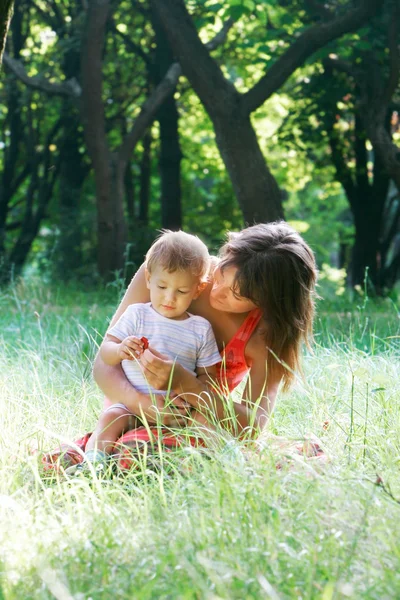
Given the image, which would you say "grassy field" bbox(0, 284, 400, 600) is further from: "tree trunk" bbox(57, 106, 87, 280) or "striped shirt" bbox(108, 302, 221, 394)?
"tree trunk" bbox(57, 106, 87, 280)

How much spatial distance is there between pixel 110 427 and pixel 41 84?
802cm

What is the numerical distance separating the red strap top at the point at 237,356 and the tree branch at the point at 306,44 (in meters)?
5.22

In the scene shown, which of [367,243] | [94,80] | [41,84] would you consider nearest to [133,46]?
[41,84]

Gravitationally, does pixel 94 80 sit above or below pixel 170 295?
above

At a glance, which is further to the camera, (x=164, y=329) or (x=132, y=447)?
(x=164, y=329)

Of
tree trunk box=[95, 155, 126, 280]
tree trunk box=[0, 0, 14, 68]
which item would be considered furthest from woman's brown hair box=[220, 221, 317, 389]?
tree trunk box=[95, 155, 126, 280]

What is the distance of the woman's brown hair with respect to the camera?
3.33m

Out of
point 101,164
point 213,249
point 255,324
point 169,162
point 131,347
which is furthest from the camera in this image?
point 169,162

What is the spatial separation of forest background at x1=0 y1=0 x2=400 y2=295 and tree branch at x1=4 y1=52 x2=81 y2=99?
0.02 metres

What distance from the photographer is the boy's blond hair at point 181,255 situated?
126 inches

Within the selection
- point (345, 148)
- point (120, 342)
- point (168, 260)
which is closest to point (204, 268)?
point (168, 260)

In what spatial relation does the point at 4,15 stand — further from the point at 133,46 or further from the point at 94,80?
the point at 133,46

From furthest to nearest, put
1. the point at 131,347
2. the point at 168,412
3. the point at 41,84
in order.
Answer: the point at 41,84 < the point at 168,412 < the point at 131,347

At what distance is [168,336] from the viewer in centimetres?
333
